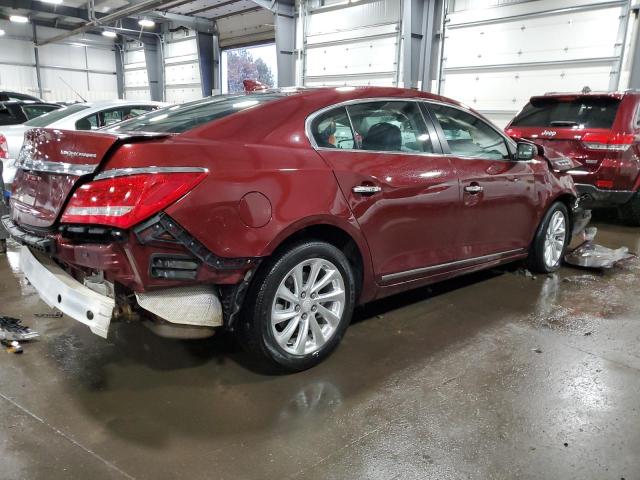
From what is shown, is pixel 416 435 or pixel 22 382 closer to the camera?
pixel 416 435

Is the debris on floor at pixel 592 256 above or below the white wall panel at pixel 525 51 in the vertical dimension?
below

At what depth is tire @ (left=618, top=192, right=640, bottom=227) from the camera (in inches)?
246

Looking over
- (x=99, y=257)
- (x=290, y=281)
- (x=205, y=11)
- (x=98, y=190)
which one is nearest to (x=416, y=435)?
(x=290, y=281)

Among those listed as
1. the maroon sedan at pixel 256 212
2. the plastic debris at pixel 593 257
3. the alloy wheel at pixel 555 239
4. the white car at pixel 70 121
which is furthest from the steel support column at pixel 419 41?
the maroon sedan at pixel 256 212

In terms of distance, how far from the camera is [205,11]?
16375 mm

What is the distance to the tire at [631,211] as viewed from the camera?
246 inches

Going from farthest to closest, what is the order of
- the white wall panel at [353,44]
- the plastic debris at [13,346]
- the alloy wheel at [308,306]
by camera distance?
A: the white wall panel at [353,44] → the plastic debris at [13,346] → the alloy wheel at [308,306]

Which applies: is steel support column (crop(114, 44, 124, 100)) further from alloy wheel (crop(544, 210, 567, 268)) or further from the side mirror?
the side mirror

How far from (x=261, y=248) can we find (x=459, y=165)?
1603 mm

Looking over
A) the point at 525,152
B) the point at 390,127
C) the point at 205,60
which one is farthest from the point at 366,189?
the point at 205,60

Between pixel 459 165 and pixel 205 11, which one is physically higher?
pixel 205 11

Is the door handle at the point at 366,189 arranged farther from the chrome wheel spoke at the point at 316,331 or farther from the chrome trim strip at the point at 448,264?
the chrome wheel spoke at the point at 316,331

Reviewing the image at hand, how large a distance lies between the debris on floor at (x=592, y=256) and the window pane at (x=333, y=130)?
3.00m

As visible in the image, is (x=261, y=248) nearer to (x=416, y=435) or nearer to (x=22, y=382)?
(x=416, y=435)
